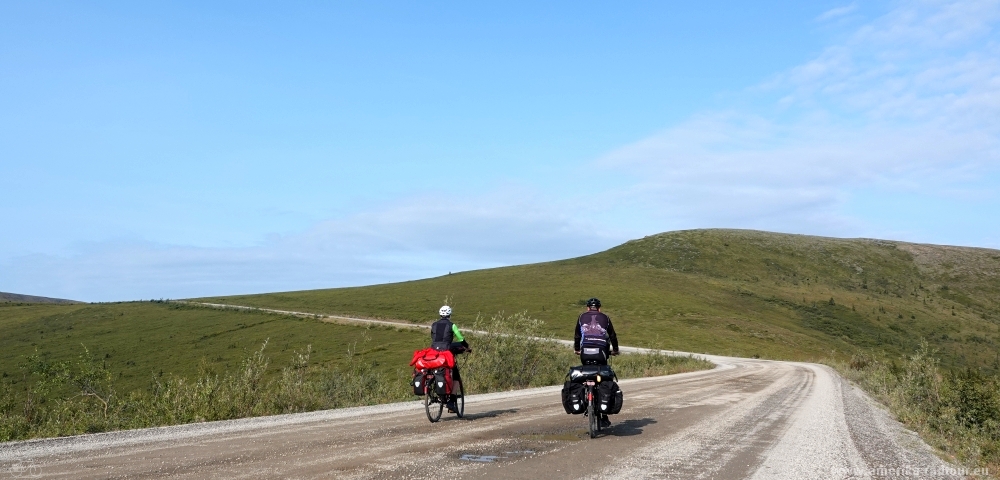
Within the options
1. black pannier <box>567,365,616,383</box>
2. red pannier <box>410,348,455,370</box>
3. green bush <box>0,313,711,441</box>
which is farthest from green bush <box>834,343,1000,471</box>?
green bush <box>0,313,711,441</box>

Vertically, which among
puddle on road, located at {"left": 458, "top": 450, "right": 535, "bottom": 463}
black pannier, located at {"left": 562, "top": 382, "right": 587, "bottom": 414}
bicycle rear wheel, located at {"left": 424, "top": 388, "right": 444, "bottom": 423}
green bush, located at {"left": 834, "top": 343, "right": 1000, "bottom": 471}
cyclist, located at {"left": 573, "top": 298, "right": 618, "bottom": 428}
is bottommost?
green bush, located at {"left": 834, "top": 343, "right": 1000, "bottom": 471}

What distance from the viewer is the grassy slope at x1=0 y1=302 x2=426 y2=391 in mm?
53500

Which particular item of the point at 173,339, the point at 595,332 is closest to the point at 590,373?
the point at 595,332

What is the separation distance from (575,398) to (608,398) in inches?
22.8

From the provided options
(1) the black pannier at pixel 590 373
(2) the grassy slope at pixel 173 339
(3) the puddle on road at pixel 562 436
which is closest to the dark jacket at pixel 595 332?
(1) the black pannier at pixel 590 373

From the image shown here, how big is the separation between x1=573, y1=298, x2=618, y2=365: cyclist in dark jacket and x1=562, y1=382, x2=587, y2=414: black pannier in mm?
520

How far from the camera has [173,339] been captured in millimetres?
68500

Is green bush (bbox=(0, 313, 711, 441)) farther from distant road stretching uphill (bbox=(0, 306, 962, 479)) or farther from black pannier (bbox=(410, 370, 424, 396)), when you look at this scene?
black pannier (bbox=(410, 370, 424, 396))

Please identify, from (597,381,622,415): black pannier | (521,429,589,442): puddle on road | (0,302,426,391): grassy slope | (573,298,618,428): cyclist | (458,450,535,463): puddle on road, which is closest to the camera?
A: (458,450,535,463): puddle on road

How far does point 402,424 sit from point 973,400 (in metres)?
18.8

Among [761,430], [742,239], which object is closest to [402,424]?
[761,430]

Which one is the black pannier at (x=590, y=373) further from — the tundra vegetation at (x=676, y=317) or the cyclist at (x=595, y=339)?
the tundra vegetation at (x=676, y=317)

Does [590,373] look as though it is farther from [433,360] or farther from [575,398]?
[433,360]

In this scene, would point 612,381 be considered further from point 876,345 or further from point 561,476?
point 876,345
